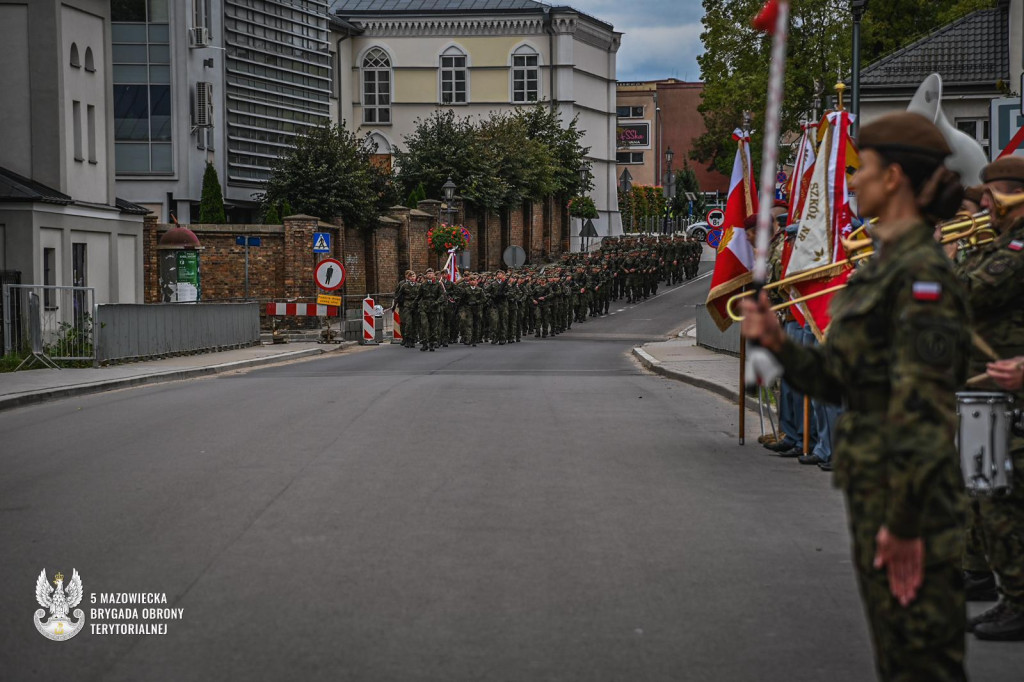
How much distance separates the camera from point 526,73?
265 ft

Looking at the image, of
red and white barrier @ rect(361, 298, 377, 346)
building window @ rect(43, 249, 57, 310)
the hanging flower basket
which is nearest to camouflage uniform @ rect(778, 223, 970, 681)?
building window @ rect(43, 249, 57, 310)

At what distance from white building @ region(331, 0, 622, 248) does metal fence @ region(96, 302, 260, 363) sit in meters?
47.6

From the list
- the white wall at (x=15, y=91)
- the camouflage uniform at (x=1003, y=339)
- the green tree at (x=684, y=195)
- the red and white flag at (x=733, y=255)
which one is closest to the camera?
the camouflage uniform at (x=1003, y=339)

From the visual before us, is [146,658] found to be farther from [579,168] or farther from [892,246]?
[579,168]

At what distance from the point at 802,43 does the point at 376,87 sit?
3751 cm

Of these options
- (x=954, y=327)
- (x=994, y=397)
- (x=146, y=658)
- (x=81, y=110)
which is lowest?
(x=146, y=658)

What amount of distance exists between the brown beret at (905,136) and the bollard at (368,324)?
32.3 metres

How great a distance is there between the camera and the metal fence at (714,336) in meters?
25.6

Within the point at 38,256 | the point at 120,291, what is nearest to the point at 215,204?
the point at 120,291

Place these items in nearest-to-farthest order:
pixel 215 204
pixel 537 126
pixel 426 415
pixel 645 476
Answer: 1. pixel 645 476
2. pixel 426 415
3. pixel 215 204
4. pixel 537 126

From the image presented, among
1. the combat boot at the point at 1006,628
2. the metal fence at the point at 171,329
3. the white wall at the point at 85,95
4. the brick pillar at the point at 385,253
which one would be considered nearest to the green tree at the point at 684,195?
the brick pillar at the point at 385,253

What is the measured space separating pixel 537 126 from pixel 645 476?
63.8m

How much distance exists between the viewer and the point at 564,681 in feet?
17.3

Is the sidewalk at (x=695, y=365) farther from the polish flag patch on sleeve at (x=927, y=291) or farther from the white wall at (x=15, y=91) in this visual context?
the white wall at (x=15, y=91)
